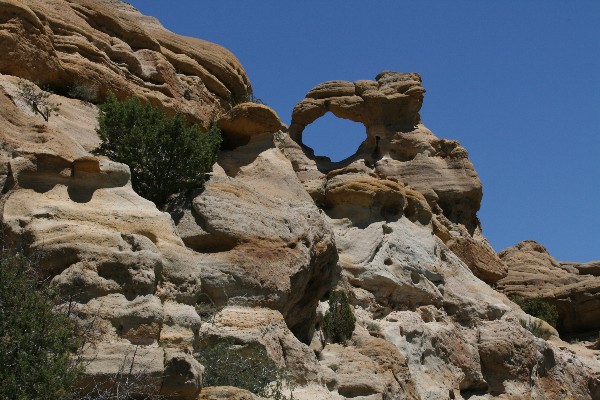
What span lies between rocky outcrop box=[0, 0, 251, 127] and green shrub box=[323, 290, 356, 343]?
7.28 m

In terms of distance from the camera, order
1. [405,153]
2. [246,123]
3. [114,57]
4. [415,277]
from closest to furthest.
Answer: [114,57], [246,123], [415,277], [405,153]

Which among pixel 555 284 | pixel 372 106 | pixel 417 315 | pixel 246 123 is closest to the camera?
pixel 246 123

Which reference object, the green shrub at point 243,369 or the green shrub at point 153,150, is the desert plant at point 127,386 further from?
the green shrub at point 153,150

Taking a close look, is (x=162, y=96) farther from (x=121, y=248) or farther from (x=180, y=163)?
(x=121, y=248)

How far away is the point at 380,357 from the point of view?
22.7 m

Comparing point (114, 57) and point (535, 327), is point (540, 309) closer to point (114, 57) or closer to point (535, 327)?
point (535, 327)

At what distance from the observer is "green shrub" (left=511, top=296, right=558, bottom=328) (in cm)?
3909

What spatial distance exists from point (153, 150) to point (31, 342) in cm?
946

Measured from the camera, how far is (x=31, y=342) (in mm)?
12578

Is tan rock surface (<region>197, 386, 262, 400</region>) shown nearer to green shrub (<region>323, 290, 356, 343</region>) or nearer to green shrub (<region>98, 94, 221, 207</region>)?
green shrub (<region>98, 94, 221, 207</region>)

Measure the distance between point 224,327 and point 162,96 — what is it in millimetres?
9791

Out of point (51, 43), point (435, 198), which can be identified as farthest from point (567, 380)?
point (51, 43)

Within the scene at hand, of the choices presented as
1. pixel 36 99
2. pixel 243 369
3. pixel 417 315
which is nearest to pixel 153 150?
pixel 36 99

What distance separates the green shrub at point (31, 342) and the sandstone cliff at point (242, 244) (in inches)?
33.0
